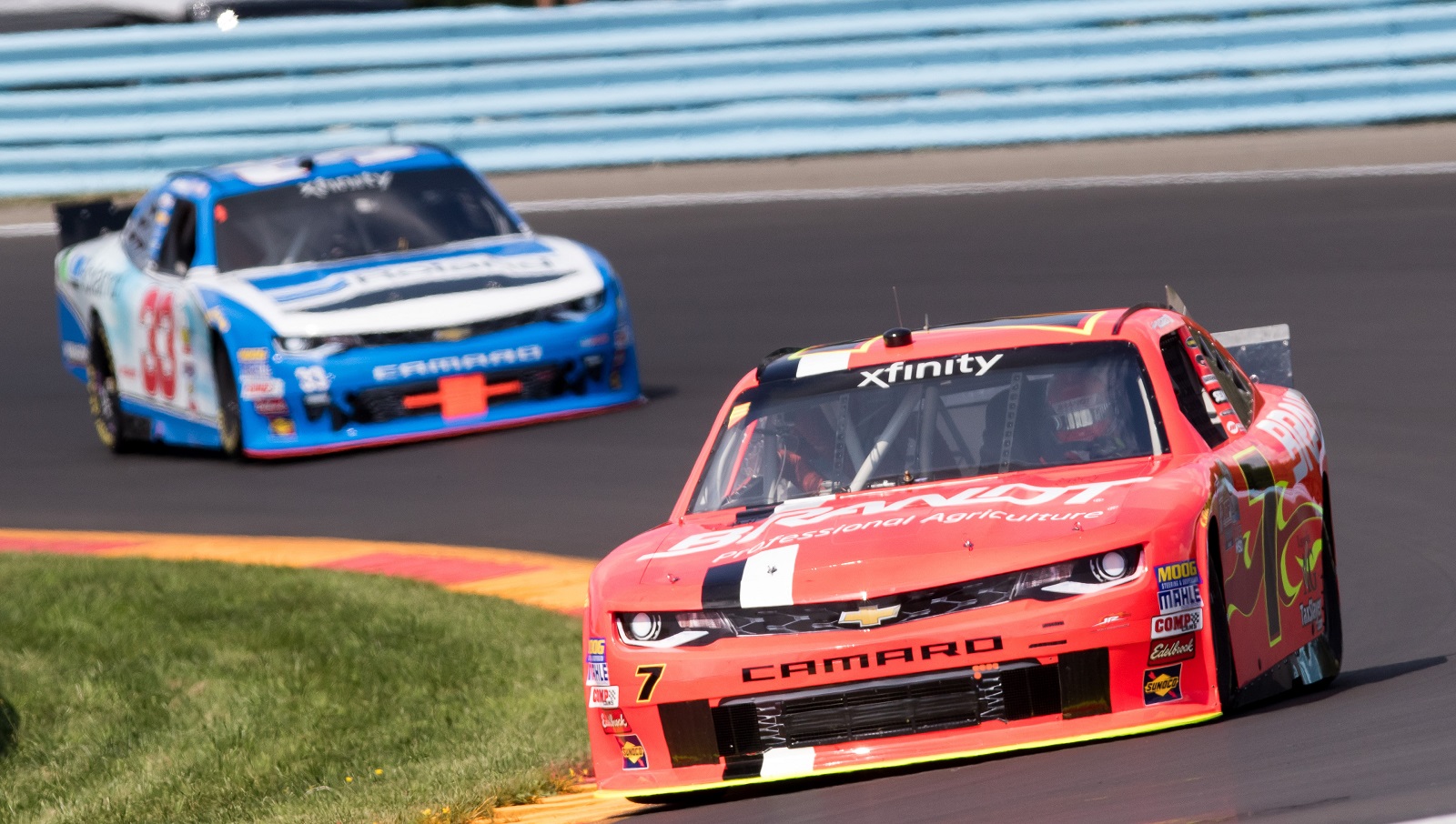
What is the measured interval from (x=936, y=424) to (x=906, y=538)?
0.95 metres

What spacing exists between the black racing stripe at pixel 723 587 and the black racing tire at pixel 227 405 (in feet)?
24.4

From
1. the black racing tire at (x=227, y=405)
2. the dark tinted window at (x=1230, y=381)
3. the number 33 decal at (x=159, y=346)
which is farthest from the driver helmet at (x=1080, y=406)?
the number 33 decal at (x=159, y=346)

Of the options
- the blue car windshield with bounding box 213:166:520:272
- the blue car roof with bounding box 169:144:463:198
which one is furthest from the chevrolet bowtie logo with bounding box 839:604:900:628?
the blue car roof with bounding box 169:144:463:198

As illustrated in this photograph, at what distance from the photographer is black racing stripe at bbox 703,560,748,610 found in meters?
5.73

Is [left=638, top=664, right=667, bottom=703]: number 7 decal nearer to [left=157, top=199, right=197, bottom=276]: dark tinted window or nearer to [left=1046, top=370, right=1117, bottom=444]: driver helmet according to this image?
[left=1046, top=370, right=1117, bottom=444]: driver helmet

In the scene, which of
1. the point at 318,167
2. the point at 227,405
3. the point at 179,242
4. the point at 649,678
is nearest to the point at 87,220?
the point at 179,242

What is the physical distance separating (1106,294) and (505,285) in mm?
3740

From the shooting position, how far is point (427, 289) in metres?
12.9

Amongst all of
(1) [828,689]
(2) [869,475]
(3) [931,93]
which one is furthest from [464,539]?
(3) [931,93]

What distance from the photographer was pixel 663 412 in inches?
514

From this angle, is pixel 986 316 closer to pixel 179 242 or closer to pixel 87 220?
pixel 179 242

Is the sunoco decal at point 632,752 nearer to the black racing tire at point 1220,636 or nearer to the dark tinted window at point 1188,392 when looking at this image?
the black racing tire at point 1220,636

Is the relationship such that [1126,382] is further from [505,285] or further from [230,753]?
[505,285]

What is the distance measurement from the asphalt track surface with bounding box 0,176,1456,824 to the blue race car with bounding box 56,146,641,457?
9.3 inches
